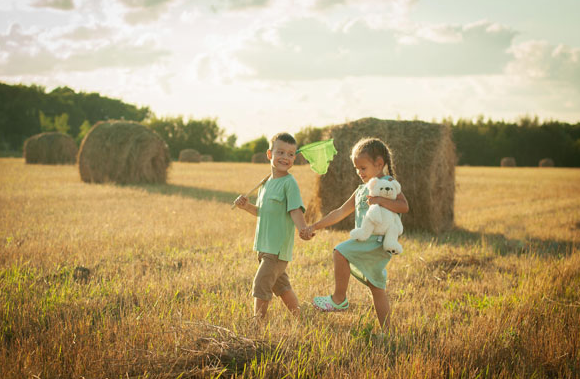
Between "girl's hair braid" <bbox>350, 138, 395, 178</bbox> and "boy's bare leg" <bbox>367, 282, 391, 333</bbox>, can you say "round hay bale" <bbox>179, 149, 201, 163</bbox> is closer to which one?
"girl's hair braid" <bbox>350, 138, 395, 178</bbox>

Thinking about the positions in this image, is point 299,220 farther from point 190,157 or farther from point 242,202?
point 190,157

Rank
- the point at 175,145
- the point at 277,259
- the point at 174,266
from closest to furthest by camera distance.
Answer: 1. the point at 277,259
2. the point at 174,266
3. the point at 175,145

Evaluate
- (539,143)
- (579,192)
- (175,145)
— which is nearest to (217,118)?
(175,145)

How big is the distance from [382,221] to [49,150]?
28133 millimetres

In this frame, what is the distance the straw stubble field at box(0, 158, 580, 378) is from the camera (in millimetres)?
2697

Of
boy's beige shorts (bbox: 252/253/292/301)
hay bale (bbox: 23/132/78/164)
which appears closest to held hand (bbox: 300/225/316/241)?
boy's beige shorts (bbox: 252/253/292/301)

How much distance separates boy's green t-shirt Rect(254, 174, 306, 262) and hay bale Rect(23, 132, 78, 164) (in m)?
27.4

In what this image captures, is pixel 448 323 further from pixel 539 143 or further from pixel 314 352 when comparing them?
pixel 539 143

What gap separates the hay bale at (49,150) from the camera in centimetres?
2675

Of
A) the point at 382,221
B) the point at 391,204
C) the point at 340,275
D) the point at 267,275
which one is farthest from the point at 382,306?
the point at 267,275

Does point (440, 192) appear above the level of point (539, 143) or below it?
below

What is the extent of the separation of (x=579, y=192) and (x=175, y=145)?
46222 mm

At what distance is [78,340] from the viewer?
2961 millimetres

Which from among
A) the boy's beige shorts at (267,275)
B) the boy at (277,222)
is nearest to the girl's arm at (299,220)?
the boy at (277,222)
